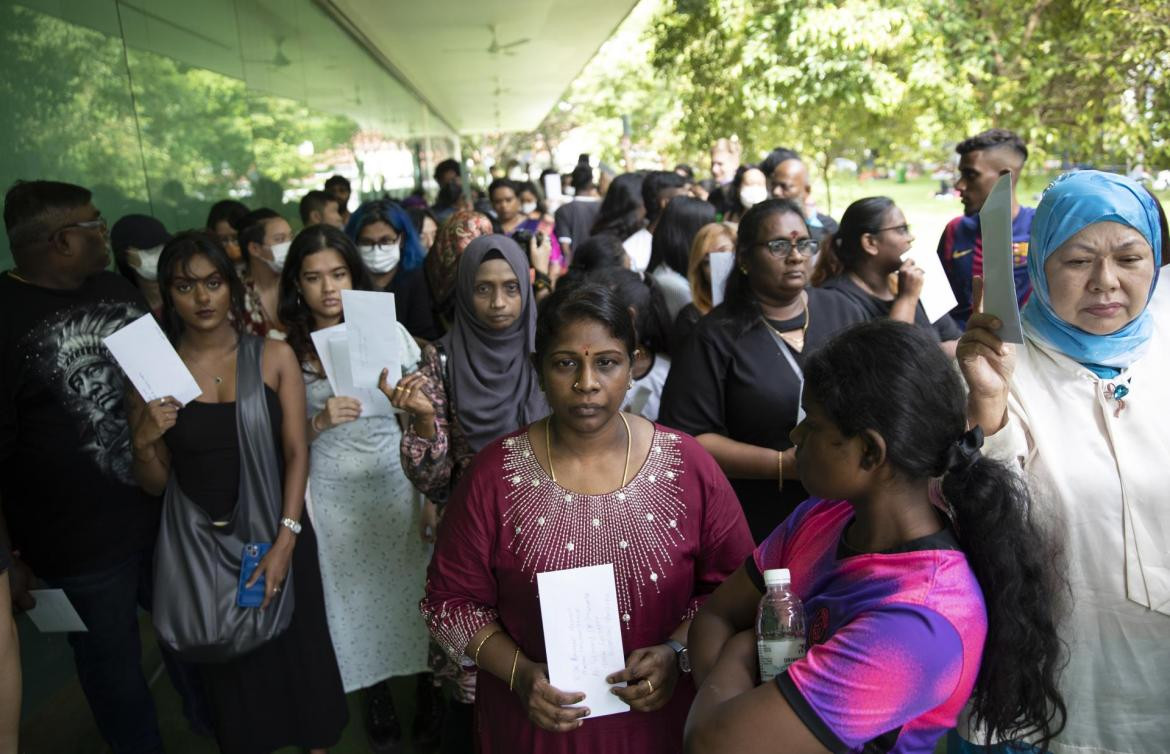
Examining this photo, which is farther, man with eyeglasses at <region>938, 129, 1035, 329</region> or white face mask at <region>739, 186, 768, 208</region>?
white face mask at <region>739, 186, 768, 208</region>

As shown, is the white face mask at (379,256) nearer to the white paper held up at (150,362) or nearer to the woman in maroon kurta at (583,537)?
the white paper held up at (150,362)

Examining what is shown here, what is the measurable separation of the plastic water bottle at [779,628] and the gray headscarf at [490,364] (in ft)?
5.14

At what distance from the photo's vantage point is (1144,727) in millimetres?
1791

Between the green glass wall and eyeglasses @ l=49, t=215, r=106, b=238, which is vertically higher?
the green glass wall

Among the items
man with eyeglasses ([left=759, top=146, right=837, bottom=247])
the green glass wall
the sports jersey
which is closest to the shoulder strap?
the green glass wall

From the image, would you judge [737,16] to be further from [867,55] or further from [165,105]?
[165,105]

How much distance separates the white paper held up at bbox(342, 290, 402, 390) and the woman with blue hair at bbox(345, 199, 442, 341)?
6.17 ft

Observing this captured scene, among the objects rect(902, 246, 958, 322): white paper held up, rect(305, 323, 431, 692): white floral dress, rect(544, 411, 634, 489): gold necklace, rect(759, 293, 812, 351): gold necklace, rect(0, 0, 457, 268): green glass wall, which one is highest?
rect(0, 0, 457, 268): green glass wall

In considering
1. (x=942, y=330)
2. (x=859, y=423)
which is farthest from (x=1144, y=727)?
(x=942, y=330)

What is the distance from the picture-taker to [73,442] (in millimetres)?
2928

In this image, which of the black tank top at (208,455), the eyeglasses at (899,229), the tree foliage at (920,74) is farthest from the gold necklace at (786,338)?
the tree foliage at (920,74)

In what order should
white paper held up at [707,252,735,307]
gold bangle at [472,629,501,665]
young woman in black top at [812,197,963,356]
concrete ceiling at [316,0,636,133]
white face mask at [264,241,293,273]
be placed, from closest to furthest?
gold bangle at [472,629,501,665], white paper held up at [707,252,735,307], young woman in black top at [812,197,963,356], white face mask at [264,241,293,273], concrete ceiling at [316,0,636,133]

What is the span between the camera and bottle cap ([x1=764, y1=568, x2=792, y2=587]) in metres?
1.39

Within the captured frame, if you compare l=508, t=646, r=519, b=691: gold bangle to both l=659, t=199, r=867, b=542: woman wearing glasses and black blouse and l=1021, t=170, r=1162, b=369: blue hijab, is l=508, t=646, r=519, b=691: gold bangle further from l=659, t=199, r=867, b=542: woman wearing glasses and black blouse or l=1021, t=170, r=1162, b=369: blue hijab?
l=1021, t=170, r=1162, b=369: blue hijab
